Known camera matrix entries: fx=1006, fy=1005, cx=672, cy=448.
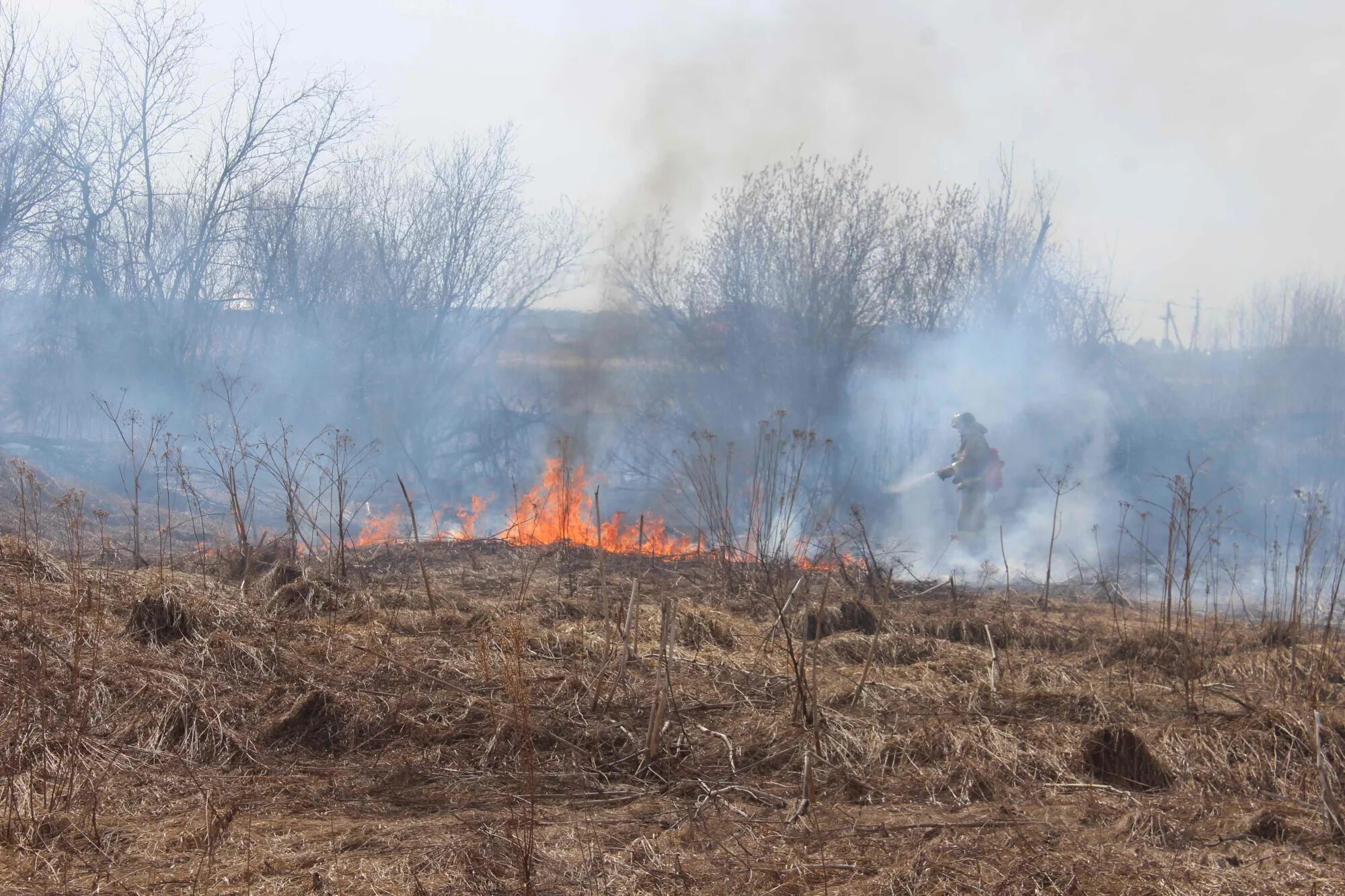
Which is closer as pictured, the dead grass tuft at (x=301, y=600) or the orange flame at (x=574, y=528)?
the dead grass tuft at (x=301, y=600)

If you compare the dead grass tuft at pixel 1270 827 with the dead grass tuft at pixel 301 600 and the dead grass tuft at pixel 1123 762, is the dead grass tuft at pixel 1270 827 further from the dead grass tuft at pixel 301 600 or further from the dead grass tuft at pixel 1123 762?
the dead grass tuft at pixel 301 600

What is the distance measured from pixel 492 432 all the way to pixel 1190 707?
18.5 m

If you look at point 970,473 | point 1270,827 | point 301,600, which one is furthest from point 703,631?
point 970,473

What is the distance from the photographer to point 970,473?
14.1 m

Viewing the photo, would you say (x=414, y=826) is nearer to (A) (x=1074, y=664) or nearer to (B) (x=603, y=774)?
(B) (x=603, y=774)

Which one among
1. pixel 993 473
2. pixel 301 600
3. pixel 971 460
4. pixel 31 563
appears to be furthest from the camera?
pixel 993 473

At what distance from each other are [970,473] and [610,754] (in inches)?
411

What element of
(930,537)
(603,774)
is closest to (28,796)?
(603,774)

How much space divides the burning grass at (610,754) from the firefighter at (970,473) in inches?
277

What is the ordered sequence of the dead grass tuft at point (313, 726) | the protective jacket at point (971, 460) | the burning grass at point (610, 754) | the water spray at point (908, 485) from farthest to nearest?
the water spray at point (908, 485), the protective jacket at point (971, 460), the dead grass tuft at point (313, 726), the burning grass at point (610, 754)

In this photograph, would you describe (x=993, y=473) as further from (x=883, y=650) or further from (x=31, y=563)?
(x=31, y=563)

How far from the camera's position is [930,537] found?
18406 millimetres

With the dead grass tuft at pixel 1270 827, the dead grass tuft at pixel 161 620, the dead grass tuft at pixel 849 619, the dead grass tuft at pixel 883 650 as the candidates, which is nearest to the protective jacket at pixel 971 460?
the dead grass tuft at pixel 849 619

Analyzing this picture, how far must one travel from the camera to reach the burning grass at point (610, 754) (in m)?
3.49
